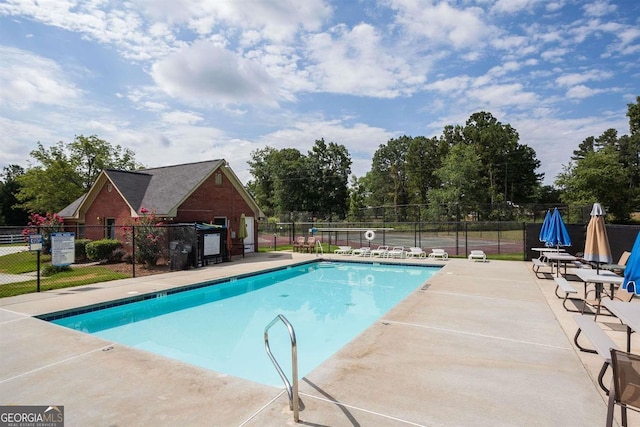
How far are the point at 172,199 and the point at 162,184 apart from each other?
9.29 ft

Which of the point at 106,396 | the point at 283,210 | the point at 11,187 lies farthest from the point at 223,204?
the point at 11,187

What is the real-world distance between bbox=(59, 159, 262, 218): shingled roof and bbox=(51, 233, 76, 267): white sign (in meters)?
4.28

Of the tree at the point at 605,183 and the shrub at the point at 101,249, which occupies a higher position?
the tree at the point at 605,183

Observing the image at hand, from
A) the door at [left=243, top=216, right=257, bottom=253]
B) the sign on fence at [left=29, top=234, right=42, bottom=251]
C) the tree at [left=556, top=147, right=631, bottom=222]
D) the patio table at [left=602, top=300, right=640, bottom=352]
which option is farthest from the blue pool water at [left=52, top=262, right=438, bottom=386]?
the tree at [left=556, top=147, right=631, bottom=222]

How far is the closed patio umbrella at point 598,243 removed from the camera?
24.2 feet

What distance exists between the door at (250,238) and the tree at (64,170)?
78.6 feet

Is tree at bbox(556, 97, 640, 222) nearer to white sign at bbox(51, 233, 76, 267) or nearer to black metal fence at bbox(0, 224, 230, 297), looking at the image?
black metal fence at bbox(0, 224, 230, 297)

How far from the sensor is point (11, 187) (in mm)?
47594

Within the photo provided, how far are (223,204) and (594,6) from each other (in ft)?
56.9

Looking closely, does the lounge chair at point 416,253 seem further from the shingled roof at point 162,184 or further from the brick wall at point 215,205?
the shingled roof at point 162,184

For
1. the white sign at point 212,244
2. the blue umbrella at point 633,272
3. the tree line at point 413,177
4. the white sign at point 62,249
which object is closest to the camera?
the blue umbrella at point 633,272

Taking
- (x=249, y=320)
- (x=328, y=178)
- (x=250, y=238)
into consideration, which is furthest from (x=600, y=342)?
(x=328, y=178)

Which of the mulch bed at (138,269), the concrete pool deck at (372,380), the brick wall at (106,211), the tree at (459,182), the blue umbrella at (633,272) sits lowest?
the mulch bed at (138,269)

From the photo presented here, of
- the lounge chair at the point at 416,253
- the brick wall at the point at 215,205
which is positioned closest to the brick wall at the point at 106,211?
the brick wall at the point at 215,205
